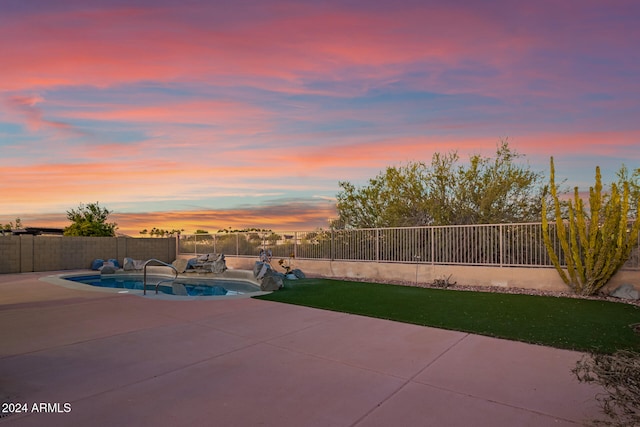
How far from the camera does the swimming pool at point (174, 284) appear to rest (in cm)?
1188

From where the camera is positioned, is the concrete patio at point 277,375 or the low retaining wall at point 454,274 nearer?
the concrete patio at point 277,375

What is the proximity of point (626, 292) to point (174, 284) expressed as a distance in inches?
510

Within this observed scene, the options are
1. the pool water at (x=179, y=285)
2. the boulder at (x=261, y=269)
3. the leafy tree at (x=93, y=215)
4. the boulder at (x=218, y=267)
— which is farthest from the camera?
the leafy tree at (x=93, y=215)

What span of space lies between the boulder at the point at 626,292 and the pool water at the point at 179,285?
8.85 m

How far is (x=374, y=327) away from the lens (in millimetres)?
5750

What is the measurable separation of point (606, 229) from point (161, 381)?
9.78 metres

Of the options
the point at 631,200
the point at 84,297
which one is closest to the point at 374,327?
the point at 84,297

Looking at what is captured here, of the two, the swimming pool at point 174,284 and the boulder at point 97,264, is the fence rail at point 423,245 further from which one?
the boulder at point 97,264

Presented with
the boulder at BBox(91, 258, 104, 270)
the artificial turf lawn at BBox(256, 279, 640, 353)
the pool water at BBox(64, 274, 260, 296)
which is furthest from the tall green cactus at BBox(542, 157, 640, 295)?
the boulder at BBox(91, 258, 104, 270)

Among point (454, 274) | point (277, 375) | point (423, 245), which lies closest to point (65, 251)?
point (423, 245)

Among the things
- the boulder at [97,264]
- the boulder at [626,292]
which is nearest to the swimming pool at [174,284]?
the boulder at [97,264]

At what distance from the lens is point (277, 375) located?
3.71 m

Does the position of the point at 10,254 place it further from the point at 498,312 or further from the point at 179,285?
the point at 498,312

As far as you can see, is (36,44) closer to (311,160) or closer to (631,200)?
(311,160)
